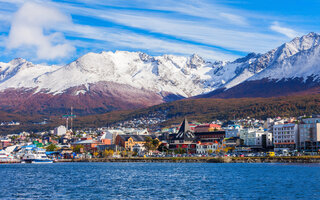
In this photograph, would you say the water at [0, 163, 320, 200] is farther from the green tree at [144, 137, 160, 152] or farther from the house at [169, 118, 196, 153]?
the house at [169, 118, 196, 153]

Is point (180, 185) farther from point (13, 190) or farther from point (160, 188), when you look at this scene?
point (13, 190)

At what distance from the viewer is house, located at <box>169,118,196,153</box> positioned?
17465 cm

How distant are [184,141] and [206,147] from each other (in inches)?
546

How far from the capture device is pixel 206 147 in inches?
6644

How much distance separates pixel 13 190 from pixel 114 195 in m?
12.9

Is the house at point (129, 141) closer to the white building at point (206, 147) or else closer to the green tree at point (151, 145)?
the green tree at point (151, 145)

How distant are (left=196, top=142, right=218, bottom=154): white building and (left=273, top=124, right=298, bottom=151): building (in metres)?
21.1

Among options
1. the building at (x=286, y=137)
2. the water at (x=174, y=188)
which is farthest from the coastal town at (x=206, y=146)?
the water at (x=174, y=188)

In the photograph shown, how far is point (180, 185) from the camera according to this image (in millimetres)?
63219

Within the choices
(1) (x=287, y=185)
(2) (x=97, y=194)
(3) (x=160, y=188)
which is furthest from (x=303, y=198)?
(2) (x=97, y=194)

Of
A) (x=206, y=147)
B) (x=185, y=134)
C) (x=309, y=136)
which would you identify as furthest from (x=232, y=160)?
(x=185, y=134)

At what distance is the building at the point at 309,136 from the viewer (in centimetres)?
14425

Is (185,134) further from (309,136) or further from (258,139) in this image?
(309,136)

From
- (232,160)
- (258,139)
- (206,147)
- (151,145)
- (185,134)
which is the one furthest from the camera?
(185,134)
